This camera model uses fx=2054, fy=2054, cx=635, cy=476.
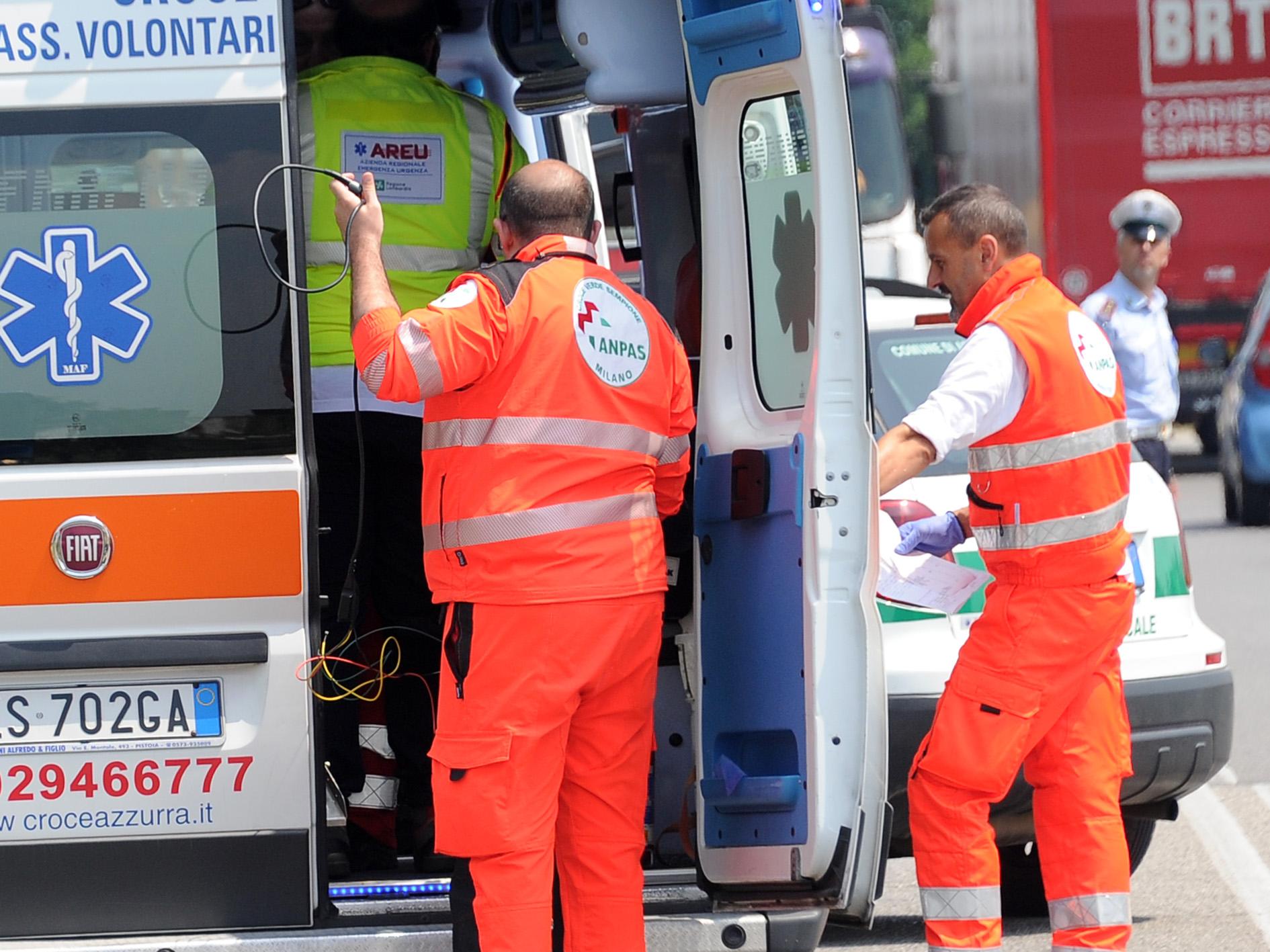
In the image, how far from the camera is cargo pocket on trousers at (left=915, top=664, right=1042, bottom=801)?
14.6 ft

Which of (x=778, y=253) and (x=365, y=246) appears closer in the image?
(x=365, y=246)

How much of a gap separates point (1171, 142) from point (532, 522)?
A: 1433 cm

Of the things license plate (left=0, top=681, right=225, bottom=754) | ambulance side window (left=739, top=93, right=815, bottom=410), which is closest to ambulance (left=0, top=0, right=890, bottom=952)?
license plate (left=0, top=681, right=225, bottom=754)

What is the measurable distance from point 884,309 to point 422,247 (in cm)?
281

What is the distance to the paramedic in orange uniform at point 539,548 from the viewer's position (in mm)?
4012

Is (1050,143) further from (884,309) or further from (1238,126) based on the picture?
(884,309)

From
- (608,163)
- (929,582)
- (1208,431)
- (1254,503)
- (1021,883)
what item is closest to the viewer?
(929,582)

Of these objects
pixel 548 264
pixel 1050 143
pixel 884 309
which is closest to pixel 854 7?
pixel 1050 143

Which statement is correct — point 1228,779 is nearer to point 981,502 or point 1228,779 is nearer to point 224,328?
point 981,502

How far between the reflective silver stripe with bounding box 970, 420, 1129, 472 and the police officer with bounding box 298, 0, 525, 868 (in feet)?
4.28

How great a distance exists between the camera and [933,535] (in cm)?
500

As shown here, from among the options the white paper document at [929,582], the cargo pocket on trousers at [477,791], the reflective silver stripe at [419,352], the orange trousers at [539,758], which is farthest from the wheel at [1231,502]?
the reflective silver stripe at [419,352]

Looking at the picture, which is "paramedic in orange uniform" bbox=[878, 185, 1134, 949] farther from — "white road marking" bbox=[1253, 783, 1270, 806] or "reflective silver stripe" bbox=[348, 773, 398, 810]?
"white road marking" bbox=[1253, 783, 1270, 806]

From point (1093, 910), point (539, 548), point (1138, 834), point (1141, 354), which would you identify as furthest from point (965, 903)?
point (1141, 354)
